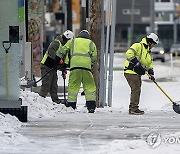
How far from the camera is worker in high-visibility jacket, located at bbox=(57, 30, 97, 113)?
13359 mm

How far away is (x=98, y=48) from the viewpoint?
15.7 metres

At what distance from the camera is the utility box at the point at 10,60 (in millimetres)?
11078

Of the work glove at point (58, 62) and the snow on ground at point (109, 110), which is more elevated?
the work glove at point (58, 62)

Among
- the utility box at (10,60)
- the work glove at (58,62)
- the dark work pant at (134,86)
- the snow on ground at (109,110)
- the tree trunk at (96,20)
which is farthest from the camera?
the tree trunk at (96,20)

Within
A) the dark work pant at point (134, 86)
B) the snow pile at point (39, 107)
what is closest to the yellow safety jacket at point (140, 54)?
the dark work pant at point (134, 86)

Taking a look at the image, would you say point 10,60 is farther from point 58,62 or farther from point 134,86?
point 58,62

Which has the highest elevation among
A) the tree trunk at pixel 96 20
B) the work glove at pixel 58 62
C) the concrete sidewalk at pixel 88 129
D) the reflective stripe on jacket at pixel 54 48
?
the tree trunk at pixel 96 20

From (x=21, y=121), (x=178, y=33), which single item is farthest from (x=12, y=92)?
(x=178, y=33)

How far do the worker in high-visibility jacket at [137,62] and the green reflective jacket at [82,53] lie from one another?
73 cm

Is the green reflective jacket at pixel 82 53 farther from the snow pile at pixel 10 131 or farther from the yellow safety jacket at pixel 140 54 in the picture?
the snow pile at pixel 10 131

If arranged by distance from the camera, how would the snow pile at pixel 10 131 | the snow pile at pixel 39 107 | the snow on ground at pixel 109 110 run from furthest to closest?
the snow pile at pixel 39 107, the snow pile at pixel 10 131, the snow on ground at pixel 109 110

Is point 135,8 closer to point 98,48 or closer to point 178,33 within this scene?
point 178,33

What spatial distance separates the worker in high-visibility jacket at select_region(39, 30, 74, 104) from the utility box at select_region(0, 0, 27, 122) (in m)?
3.53

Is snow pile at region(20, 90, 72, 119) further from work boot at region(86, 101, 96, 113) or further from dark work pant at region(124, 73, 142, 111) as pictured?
dark work pant at region(124, 73, 142, 111)
